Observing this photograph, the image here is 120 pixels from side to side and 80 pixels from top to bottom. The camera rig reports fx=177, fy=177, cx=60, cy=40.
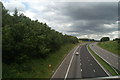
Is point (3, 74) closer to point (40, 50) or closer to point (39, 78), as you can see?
point (39, 78)

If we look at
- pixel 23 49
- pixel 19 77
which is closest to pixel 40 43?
pixel 23 49

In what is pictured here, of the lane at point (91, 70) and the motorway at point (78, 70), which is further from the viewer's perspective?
the lane at point (91, 70)

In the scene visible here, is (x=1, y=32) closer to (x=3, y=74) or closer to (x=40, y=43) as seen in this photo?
(x=3, y=74)

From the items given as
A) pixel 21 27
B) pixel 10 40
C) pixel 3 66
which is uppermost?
pixel 21 27

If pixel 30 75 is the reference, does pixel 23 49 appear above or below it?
above

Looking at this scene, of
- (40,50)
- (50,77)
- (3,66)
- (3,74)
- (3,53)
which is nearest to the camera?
(3,74)

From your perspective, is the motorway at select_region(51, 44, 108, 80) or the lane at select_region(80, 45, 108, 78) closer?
the motorway at select_region(51, 44, 108, 80)

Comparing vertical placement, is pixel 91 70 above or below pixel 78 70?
below

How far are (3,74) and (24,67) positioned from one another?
595 cm

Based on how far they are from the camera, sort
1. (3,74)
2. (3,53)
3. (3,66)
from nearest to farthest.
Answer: (3,74) < (3,66) < (3,53)

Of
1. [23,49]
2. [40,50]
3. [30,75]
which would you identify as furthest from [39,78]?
[40,50]

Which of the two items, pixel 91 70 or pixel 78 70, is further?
pixel 91 70

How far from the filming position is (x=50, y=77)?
2991cm

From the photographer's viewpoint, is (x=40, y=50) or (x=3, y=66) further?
(x=40, y=50)
